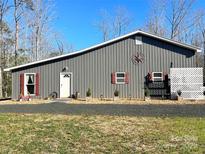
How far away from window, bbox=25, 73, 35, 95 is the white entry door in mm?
1863

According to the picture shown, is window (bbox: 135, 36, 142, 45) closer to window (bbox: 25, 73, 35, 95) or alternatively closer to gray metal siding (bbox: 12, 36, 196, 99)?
gray metal siding (bbox: 12, 36, 196, 99)

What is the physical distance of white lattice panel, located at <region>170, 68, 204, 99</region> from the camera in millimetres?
22719

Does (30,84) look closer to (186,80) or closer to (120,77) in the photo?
(120,77)

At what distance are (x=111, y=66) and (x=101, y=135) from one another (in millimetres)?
14686

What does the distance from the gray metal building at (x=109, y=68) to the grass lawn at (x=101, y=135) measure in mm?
12164

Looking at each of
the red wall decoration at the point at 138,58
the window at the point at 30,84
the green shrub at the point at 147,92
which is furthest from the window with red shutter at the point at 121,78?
the window at the point at 30,84

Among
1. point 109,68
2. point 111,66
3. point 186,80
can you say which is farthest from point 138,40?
point 186,80

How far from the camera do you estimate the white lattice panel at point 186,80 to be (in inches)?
894

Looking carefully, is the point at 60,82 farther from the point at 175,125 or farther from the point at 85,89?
the point at 175,125

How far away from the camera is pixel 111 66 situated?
24172mm

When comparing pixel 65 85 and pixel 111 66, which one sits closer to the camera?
pixel 111 66

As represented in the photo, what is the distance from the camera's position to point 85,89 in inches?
956

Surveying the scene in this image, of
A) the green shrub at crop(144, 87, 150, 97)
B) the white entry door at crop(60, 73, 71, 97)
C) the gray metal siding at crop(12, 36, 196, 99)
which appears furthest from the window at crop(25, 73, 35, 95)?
the green shrub at crop(144, 87, 150, 97)

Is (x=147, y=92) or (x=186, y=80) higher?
(x=186, y=80)
